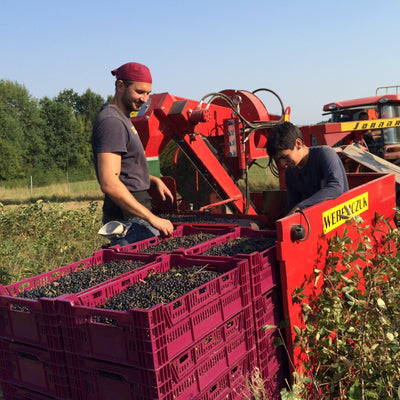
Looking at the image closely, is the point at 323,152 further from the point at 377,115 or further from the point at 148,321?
the point at 377,115

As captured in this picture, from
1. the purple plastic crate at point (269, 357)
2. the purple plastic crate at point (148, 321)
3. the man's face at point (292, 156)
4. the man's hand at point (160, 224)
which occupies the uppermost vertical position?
the man's face at point (292, 156)

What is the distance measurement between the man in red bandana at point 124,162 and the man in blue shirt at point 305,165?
3.48ft

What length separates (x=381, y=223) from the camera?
13.5ft

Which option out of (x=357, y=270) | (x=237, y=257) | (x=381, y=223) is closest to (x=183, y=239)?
(x=237, y=257)

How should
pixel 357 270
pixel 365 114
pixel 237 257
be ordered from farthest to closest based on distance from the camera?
pixel 365 114 → pixel 357 270 → pixel 237 257

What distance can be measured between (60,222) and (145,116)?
3.90m

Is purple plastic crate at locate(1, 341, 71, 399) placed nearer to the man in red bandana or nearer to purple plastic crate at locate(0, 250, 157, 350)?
purple plastic crate at locate(0, 250, 157, 350)

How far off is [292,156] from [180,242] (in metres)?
1.15

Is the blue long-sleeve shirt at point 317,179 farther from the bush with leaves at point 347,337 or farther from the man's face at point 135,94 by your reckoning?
the man's face at point 135,94

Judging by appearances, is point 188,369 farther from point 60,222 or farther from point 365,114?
point 365,114

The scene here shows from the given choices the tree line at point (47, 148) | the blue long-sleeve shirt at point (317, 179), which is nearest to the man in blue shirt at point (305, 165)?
the blue long-sleeve shirt at point (317, 179)

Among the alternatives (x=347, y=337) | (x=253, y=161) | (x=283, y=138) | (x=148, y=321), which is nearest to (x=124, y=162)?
(x=283, y=138)

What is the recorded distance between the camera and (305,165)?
12.4 ft

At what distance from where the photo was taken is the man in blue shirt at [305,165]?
11.1 feet
